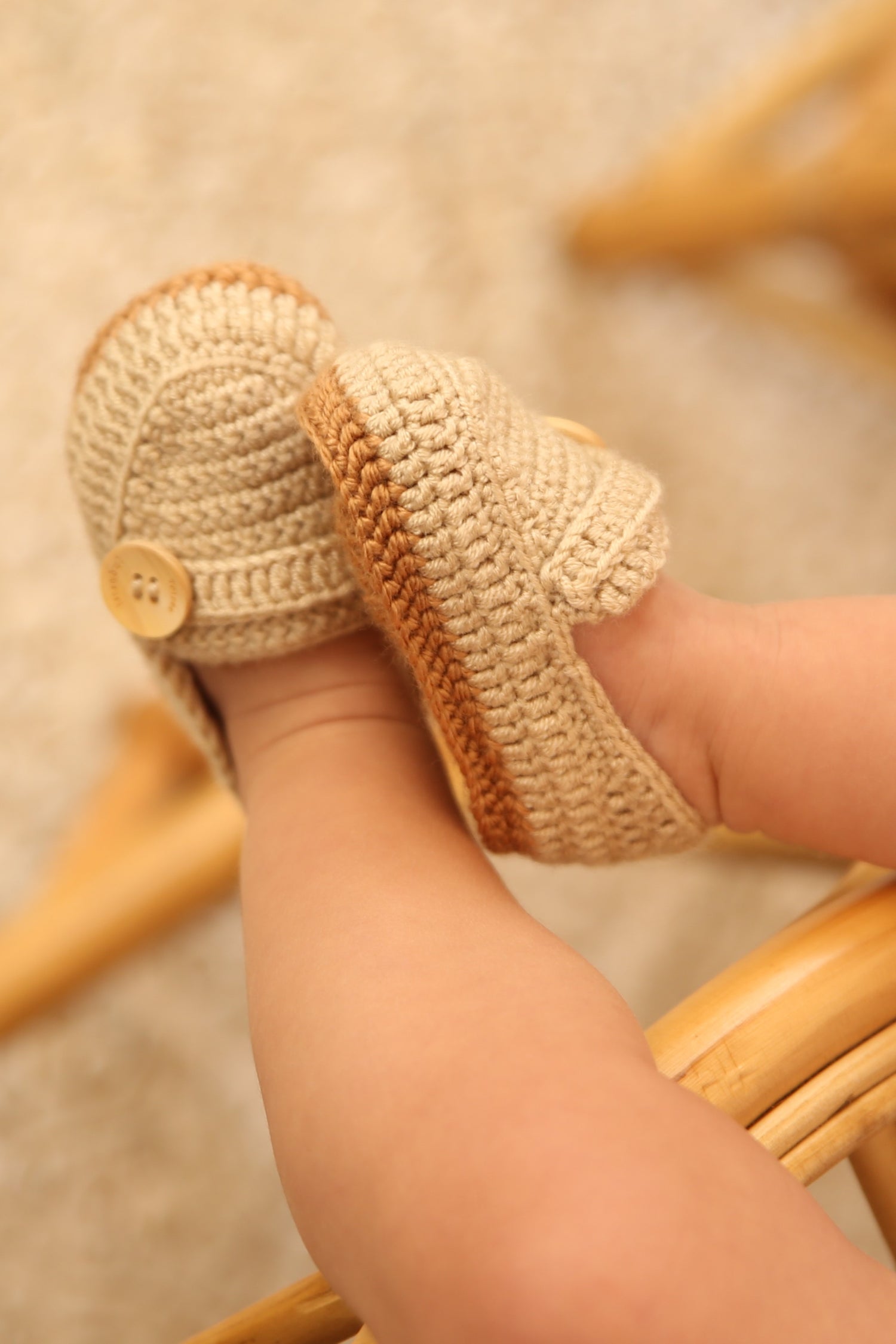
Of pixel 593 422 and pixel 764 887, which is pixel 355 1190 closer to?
pixel 764 887

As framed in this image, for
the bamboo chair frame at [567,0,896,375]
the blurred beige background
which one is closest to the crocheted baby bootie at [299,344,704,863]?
the blurred beige background

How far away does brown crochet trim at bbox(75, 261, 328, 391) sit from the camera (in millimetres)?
461

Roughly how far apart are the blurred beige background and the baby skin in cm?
40

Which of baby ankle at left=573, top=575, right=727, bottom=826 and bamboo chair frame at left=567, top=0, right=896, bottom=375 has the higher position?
bamboo chair frame at left=567, top=0, right=896, bottom=375

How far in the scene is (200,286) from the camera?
1.51ft

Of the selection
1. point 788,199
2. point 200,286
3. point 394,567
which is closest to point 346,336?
point 788,199

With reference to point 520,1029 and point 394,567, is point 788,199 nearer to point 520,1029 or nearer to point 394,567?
point 394,567

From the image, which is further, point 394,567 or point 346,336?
point 346,336

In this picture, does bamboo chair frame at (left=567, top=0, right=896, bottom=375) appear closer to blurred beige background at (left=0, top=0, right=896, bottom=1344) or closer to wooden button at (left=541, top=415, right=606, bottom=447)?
blurred beige background at (left=0, top=0, right=896, bottom=1344)

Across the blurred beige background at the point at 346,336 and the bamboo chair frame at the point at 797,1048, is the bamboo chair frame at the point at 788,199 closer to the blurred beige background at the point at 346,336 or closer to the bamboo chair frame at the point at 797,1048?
the blurred beige background at the point at 346,336

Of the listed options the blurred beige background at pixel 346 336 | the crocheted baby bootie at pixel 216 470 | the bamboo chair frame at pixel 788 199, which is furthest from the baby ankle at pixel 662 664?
the bamboo chair frame at pixel 788 199

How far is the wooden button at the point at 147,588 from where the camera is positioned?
0.45 m

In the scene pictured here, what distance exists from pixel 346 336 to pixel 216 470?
52 centimetres

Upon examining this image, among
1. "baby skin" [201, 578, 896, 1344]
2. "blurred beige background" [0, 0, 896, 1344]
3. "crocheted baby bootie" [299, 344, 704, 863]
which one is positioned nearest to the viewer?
"baby skin" [201, 578, 896, 1344]
